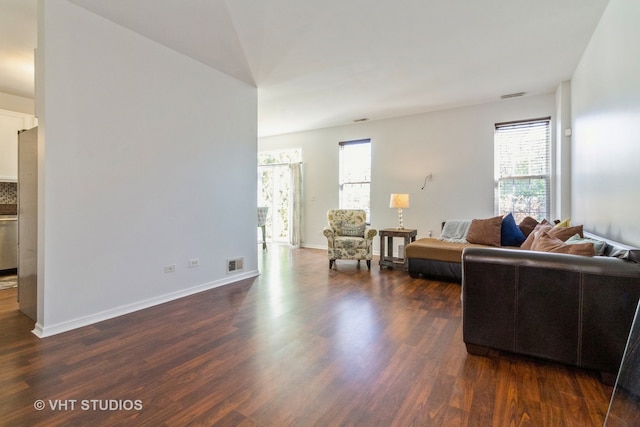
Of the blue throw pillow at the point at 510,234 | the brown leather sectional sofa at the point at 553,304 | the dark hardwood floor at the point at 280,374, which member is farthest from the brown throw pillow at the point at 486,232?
the brown leather sectional sofa at the point at 553,304

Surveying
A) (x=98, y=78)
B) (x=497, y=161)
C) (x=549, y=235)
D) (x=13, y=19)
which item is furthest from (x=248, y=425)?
(x=497, y=161)

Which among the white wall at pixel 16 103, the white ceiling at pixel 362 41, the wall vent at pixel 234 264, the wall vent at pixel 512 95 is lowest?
the wall vent at pixel 234 264

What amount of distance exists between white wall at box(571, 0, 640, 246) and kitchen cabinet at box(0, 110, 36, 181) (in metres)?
7.04

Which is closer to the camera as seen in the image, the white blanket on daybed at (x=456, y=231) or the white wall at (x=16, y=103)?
the white wall at (x=16, y=103)

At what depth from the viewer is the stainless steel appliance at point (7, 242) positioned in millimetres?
4195

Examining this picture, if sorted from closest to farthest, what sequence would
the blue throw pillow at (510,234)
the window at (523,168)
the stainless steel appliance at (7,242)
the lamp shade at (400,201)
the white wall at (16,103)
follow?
the blue throw pillow at (510,234) → the stainless steel appliance at (7,242) → the white wall at (16,103) → the window at (523,168) → the lamp shade at (400,201)

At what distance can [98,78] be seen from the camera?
267cm

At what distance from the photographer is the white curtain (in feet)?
23.1

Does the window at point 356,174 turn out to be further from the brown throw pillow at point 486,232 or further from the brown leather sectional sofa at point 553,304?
the brown leather sectional sofa at point 553,304

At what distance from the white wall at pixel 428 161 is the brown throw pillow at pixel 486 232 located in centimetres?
93

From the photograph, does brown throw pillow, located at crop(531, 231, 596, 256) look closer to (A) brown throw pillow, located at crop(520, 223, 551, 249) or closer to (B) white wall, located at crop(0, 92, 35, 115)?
(A) brown throw pillow, located at crop(520, 223, 551, 249)

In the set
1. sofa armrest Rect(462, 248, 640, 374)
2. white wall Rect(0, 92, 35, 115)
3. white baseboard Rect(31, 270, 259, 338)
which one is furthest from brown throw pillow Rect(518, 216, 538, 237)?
white wall Rect(0, 92, 35, 115)

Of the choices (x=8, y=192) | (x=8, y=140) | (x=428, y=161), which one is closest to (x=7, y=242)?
(x=8, y=192)

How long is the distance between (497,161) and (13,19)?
629 centimetres
